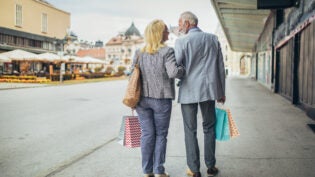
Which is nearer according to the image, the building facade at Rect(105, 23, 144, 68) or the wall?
the wall

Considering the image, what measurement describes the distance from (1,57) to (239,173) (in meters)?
28.5

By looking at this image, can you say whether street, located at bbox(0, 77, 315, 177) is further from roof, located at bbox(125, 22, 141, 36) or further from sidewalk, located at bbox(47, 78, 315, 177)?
roof, located at bbox(125, 22, 141, 36)

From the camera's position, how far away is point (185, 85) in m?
3.97

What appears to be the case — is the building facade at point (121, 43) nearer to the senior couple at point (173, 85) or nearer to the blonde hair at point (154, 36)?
the senior couple at point (173, 85)

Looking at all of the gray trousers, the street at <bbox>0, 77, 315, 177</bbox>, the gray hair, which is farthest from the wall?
the gray trousers

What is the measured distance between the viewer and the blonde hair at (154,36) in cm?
377

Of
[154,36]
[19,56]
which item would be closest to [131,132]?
[154,36]

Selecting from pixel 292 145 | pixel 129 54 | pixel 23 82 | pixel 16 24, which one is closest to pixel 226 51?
pixel 129 54

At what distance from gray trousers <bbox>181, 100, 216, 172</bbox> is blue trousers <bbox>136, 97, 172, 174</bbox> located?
230 millimetres

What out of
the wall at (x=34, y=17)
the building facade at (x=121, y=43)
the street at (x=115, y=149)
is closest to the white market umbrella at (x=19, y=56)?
the wall at (x=34, y=17)

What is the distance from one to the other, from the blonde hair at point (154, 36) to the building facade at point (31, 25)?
114ft

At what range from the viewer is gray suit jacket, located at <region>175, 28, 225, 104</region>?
3914 millimetres

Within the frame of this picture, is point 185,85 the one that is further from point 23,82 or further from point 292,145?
point 23,82

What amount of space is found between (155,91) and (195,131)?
642mm
